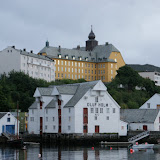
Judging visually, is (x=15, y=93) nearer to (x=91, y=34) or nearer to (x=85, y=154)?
(x=85, y=154)

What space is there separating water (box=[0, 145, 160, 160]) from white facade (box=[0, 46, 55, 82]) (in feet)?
186

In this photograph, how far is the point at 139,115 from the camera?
98375 millimetres

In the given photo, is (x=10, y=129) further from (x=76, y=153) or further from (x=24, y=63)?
(x=24, y=63)

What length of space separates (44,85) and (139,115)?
3909 cm

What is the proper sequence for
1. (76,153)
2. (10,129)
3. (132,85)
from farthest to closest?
(132,85) < (10,129) < (76,153)

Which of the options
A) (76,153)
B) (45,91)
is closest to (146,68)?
(45,91)

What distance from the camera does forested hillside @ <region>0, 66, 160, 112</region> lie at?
118 m

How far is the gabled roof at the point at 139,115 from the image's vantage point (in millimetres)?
95938

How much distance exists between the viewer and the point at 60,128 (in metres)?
93.0

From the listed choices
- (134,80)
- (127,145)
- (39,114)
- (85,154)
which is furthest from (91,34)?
(85,154)

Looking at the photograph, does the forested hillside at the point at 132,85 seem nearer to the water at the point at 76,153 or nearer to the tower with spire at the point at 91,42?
the tower with spire at the point at 91,42

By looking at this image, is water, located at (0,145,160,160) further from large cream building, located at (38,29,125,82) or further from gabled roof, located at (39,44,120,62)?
gabled roof, located at (39,44,120,62)

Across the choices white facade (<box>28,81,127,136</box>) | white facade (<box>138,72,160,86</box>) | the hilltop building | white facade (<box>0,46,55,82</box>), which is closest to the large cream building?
white facade (<box>0,46,55,82</box>)

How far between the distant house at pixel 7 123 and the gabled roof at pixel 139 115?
2259 cm
